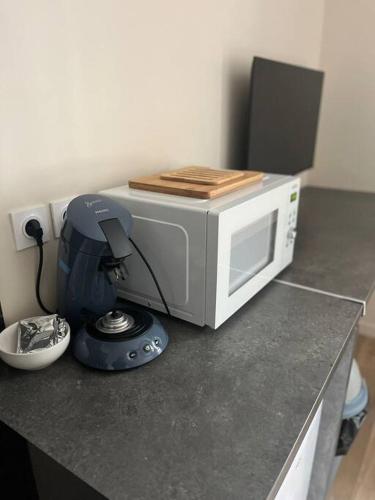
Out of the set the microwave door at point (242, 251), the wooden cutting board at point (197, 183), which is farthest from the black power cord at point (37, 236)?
the microwave door at point (242, 251)

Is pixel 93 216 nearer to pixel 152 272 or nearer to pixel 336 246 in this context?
pixel 152 272

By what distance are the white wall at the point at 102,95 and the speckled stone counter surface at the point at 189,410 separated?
287mm

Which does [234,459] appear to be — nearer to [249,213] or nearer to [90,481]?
[90,481]

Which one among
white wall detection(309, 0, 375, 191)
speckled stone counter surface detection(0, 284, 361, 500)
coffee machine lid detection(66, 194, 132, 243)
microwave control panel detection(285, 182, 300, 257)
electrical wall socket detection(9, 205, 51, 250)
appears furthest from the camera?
white wall detection(309, 0, 375, 191)

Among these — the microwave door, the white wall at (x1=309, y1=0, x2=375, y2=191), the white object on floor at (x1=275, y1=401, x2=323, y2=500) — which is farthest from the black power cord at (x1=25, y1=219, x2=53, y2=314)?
the white wall at (x1=309, y1=0, x2=375, y2=191)

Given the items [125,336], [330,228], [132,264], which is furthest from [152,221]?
[330,228]

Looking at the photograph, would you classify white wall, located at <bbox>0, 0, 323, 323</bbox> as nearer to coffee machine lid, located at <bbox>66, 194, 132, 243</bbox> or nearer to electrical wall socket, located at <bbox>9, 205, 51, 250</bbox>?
electrical wall socket, located at <bbox>9, 205, 51, 250</bbox>

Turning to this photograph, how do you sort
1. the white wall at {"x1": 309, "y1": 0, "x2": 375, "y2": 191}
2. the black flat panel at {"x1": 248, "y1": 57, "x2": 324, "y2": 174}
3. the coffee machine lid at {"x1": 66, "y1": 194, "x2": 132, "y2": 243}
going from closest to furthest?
the coffee machine lid at {"x1": 66, "y1": 194, "x2": 132, "y2": 243} → the black flat panel at {"x1": 248, "y1": 57, "x2": 324, "y2": 174} → the white wall at {"x1": 309, "y1": 0, "x2": 375, "y2": 191}

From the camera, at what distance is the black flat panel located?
153cm

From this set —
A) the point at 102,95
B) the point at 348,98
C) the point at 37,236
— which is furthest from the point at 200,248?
the point at 348,98

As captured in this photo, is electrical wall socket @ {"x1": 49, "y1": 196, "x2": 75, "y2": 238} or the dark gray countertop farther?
the dark gray countertop

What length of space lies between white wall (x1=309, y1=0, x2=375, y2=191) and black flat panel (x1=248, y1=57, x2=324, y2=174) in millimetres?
296

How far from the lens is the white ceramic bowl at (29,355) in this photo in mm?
743

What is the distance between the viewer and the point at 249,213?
920 millimetres
